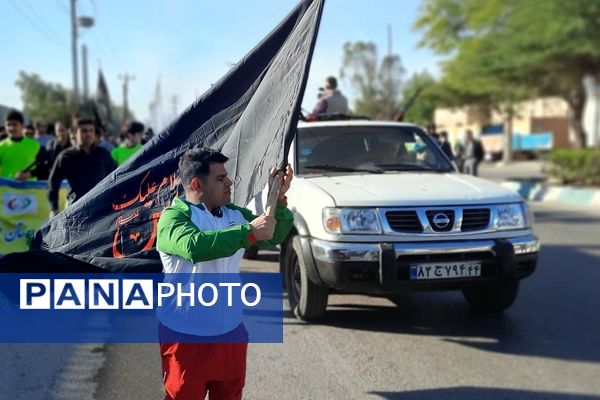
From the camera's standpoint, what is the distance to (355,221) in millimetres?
5168

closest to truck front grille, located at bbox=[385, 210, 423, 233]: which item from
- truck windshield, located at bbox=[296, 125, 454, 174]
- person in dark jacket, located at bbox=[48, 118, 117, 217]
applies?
truck windshield, located at bbox=[296, 125, 454, 174]

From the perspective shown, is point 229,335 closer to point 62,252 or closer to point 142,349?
point 62,252

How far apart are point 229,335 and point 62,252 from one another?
1.16 m

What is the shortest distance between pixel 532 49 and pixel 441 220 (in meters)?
16.4

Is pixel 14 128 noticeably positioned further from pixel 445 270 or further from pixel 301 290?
pixel 445 270

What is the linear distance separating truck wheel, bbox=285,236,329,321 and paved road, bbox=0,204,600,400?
137mm

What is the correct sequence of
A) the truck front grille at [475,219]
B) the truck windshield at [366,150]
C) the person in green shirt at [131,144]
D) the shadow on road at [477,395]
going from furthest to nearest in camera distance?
the person in green shirt at [131,144], the truck windshield at [366,150], the truck front grille at [475,219], the shadow on road at [477,395]

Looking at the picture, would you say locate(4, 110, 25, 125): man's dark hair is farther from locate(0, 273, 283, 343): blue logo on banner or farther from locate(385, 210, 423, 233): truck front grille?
locate(385, 210, 423, 233): truck front grille

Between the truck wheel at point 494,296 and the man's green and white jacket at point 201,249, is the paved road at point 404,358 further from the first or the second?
the man's green and white jacket at point 201,249

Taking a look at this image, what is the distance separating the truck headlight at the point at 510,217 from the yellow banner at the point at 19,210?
5324 millimetres

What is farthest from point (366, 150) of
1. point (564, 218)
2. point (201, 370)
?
point (564, 218)

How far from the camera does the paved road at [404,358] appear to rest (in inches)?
168

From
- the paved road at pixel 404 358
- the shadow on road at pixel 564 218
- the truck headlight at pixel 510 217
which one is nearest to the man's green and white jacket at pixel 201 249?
the paved road at pixel 404 358

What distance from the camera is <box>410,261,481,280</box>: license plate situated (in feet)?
16.7
